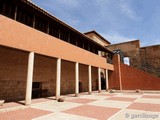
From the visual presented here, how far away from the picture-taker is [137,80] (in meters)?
19.9

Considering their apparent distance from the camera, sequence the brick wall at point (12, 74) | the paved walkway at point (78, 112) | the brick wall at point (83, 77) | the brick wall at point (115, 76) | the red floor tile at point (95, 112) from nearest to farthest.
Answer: the paved walkway at point (78, 112)
the red floor tile at point (95, 112)
the brick wall at point (12, 74)
the brick wall at point (83, 77)
the brick wall at point (115, 76)

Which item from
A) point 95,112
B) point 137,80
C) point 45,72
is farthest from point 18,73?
point 137,80

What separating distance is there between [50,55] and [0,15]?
4.15 m

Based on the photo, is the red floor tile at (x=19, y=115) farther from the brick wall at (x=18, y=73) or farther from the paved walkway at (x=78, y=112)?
the brick wall at (x=18, y=73)

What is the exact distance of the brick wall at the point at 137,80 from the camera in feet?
61.7

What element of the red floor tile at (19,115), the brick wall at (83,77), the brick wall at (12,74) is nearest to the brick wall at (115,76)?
the brick wall at (83,77)

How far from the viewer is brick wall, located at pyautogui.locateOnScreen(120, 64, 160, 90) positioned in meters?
18.8

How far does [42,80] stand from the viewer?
503 inches

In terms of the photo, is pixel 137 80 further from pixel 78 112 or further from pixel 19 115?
pixel 19 115

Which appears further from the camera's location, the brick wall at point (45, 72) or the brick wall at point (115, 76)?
the brick wall at point (115, 76)

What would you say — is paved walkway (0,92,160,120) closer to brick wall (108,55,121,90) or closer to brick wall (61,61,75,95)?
brick wall (61,61,75,95)

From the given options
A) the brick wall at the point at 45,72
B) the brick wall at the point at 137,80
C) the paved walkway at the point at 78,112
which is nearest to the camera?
the paved walkway at the point at 78,112

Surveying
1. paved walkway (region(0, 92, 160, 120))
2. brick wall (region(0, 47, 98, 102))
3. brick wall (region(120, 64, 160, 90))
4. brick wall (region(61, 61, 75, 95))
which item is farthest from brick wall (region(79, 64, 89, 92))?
paved walkway (region(0, 92, 160, 120))

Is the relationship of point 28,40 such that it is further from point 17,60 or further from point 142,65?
point 142,65
